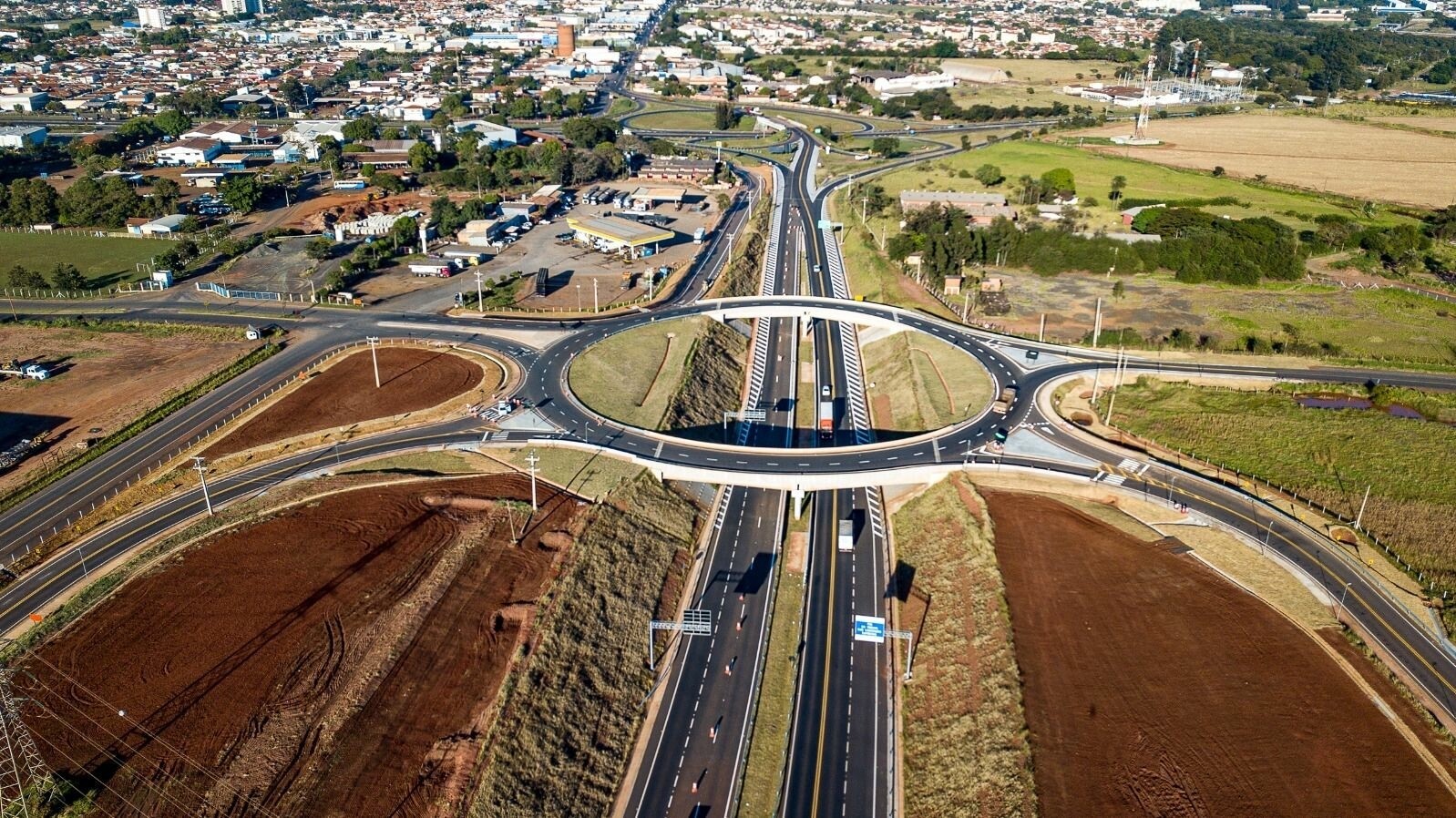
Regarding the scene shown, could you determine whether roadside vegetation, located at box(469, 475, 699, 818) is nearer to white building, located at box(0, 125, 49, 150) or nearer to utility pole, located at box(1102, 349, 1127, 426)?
utility pole, located at box(1102, 349, 1127, 426)

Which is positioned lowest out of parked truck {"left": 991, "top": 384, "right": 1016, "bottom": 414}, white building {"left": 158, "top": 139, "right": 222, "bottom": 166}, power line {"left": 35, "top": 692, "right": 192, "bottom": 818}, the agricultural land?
power line {"left": 35, "top": 692, "right": 192, "bottom": 818}

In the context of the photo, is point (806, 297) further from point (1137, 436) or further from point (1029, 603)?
point (1029, 603)

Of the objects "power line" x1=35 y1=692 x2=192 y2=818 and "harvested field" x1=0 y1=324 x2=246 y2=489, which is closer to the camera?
"power line" x1=35 y1=692 x2=192 y2=818

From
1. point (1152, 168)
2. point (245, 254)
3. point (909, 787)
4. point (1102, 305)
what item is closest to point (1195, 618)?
point (909, 787)

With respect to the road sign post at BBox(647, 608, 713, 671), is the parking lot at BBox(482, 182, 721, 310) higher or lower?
higher

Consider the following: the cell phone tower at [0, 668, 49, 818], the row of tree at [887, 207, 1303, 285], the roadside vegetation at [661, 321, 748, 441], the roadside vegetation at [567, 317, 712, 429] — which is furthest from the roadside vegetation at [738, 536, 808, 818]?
the row of tree at [887, 207, 1303, 285]

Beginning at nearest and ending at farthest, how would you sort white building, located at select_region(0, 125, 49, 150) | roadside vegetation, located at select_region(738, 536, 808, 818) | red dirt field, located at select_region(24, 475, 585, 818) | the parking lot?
1. red dirt field, located at select_region(24, 475, 585, 818)
2. roadside vegetation, located at select_region(738, 536, 808, 818)
3. the parking lot
4. white building, located at select_region(0, 125, 49, 150)
